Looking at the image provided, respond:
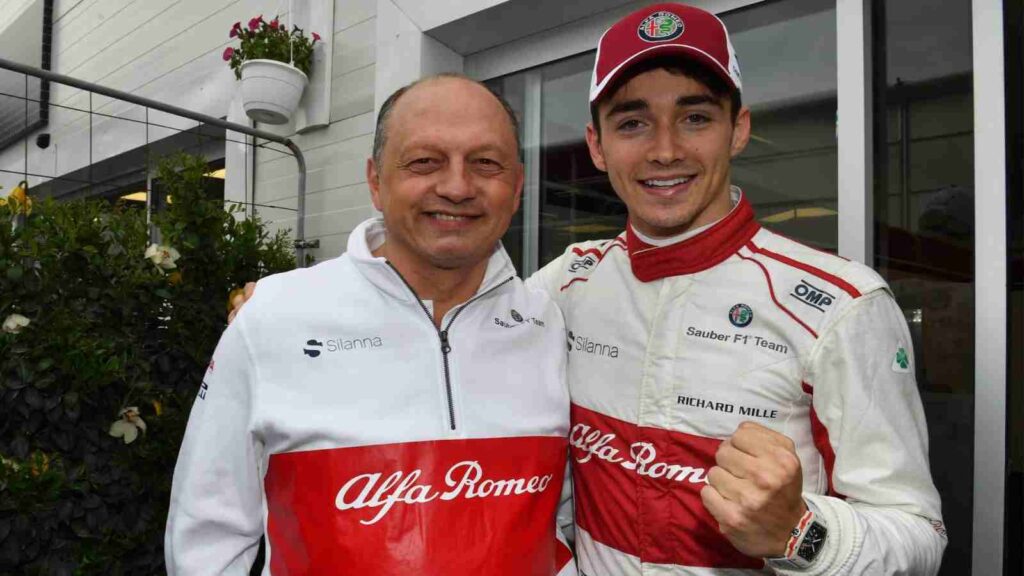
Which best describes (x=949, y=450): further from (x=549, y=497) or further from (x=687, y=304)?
(x=549, y=497)

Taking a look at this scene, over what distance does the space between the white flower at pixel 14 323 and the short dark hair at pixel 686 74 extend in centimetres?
180

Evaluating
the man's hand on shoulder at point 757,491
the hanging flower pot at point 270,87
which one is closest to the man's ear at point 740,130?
the man's hand on shoulder at point 757,491

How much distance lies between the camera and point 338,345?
1243 mm

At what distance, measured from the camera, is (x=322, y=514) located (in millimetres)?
1152

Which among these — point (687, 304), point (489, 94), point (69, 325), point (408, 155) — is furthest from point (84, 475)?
point (687, 304)

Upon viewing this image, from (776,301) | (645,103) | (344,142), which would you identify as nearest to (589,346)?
(776,301)

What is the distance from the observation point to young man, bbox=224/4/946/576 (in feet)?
3.16

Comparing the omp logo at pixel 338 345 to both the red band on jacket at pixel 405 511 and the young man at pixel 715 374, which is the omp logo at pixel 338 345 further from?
the young man at pixel 715 374

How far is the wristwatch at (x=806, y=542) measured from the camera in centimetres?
95

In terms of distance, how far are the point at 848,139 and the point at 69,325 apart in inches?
92.5

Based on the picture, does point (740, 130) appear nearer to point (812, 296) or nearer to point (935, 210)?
point (812, 296)

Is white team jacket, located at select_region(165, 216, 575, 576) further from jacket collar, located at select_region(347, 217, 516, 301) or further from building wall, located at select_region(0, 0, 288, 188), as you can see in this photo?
building wall, located at select_region(0, 0, 288, 188)

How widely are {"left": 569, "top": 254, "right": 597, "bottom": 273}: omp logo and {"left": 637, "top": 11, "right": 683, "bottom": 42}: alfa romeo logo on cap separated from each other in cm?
49

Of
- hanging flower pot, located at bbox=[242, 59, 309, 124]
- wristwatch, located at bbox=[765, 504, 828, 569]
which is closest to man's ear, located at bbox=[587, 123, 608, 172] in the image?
wristwatch, located at bbox=[765, 504, 828, 569]
